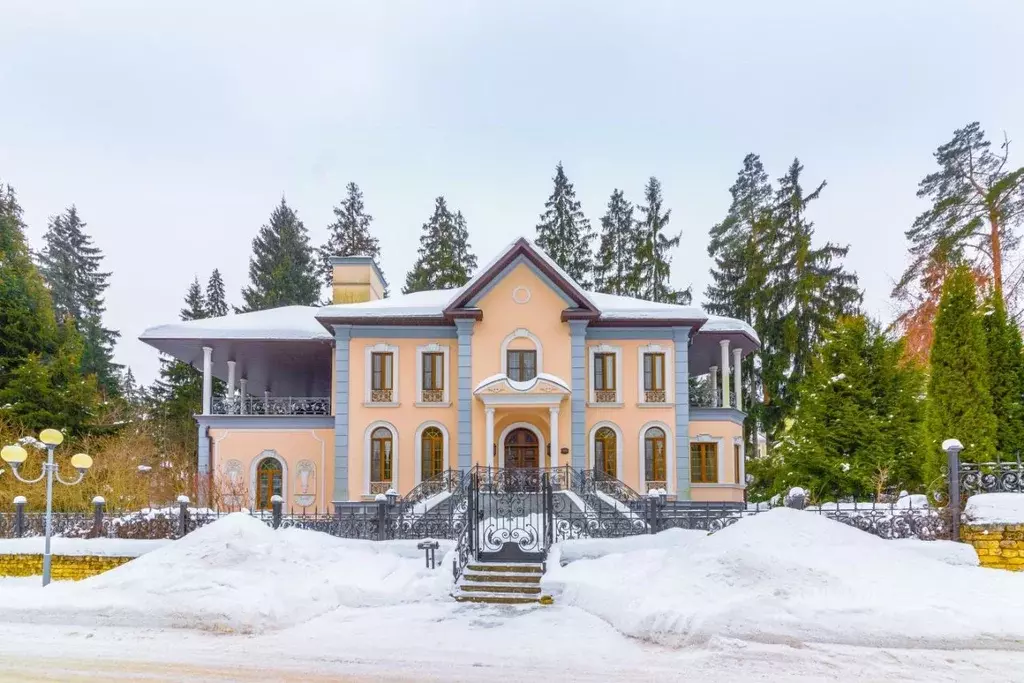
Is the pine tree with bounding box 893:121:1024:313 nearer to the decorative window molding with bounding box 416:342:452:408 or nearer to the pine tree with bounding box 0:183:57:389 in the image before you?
the decorative window molding with bounding box 416:342:452:408

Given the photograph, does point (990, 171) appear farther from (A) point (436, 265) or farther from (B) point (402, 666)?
(B) point (402, 666)

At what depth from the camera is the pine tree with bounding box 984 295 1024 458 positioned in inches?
575

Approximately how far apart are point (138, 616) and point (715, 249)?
3401cm

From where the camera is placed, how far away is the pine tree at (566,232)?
1649 inches

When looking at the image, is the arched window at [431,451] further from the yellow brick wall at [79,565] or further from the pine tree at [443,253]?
the pine tree at [443,253]

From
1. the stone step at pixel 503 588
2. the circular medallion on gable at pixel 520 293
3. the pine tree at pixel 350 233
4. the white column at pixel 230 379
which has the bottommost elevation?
the stone step at pixel 503 588

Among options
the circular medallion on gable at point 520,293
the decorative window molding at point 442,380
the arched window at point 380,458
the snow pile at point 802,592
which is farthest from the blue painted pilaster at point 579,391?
the snow pile at point 802,592

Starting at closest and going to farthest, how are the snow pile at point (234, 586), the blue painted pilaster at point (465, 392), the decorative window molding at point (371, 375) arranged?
1. the snow pile at point (234, 586)
2. the blue painted pilaster at point (465, 392)
3. the decorative window molding at point (371, 375)

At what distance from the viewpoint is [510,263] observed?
73.2 feet

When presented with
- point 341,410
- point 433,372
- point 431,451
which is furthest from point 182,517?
point 433,372

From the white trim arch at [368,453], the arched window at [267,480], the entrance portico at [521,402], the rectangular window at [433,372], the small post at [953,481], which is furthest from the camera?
Answer: the arched window at [267,480]

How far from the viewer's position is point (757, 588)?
930 centimetres

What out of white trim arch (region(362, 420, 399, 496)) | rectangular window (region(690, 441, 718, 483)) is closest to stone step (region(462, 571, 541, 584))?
white trim arch (region(362, 420, 399, 496))

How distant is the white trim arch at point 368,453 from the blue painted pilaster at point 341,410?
489 mm
